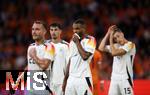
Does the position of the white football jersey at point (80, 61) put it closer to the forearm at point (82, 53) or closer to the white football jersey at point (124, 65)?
the forearm at point (82, 53)

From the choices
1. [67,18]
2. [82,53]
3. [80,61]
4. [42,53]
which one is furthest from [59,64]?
[67,18]

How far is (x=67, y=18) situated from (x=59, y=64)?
10.2 m

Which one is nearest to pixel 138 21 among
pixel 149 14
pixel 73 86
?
pixel 149 14

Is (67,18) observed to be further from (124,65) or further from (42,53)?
(42,53)

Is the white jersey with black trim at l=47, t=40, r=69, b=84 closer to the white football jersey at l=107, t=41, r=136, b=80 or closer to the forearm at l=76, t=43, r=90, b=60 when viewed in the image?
the white football jersey at l=107, t=41, r=136, b=80

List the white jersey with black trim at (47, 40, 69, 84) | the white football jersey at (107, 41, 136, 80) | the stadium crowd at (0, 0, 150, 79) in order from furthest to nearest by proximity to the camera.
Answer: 1. the stadium crowd at (0, 0, 150, 79)
2. the white jersey with black trim at (47, 40, 69, 84)
3. the white football jersey at (107, 41, 136, 80)

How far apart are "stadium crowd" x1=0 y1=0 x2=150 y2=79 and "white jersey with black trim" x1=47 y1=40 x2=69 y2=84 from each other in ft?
24.6

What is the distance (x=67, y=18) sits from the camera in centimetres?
2108

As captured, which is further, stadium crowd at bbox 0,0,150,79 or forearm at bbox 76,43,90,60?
stadium crowd at bbox 0,0,150,79

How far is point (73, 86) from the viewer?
9828 millimetres

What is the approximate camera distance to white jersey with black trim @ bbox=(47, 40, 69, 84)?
10.9 metres

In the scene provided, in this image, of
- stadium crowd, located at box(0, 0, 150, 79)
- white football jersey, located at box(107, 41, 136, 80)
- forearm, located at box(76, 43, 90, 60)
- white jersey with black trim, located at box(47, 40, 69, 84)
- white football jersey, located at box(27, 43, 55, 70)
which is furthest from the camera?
stadium crowd, located at box(0, 0, 150, 79)
